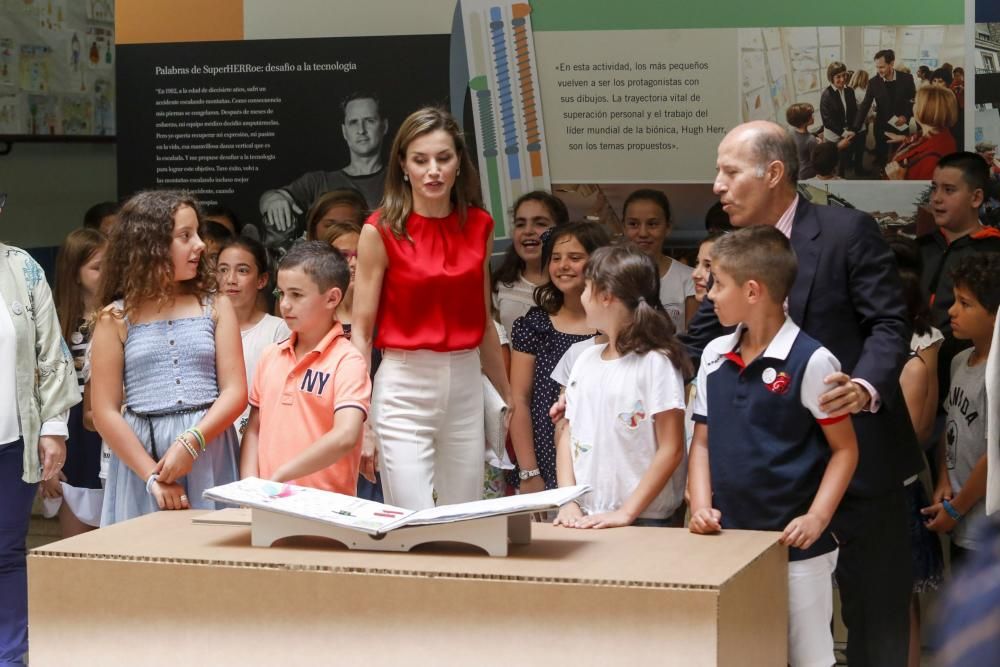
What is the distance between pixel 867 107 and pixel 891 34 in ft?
1.03

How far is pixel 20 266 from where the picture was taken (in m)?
4.11

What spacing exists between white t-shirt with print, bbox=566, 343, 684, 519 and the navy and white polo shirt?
1.34ft

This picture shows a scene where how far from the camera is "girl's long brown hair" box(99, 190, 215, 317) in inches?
143

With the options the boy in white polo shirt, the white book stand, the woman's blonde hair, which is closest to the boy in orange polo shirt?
the white book stand

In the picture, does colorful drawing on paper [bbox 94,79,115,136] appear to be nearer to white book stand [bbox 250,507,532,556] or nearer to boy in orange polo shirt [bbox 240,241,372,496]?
boy in orange polo shirt [bbox 240,241,372,496]

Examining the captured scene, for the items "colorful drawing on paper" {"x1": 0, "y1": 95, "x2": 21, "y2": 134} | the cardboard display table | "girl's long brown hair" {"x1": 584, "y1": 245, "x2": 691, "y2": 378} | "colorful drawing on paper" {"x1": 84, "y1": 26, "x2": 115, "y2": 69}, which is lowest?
the cardboard display table

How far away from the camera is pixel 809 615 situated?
297cm

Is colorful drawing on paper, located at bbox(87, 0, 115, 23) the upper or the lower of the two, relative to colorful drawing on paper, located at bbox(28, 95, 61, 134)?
upper

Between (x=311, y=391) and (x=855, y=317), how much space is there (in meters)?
1.39

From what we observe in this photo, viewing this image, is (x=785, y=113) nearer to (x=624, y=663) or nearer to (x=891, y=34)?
(x=891, y=34)

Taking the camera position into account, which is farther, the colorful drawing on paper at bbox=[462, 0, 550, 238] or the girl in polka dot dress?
the colorful drawing on paper at bbox=[462, 0, 550, 238]

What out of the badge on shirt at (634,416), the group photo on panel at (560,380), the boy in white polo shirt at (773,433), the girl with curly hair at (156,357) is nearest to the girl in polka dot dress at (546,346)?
the group photo on panel at (560,380)

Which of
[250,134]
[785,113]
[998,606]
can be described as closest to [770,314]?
[998,606]

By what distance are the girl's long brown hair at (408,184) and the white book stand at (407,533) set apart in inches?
53.3
